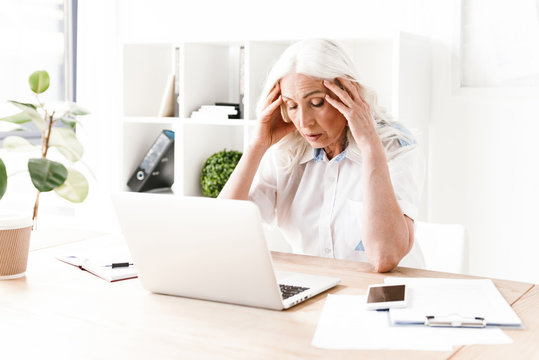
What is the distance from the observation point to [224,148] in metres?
3.47

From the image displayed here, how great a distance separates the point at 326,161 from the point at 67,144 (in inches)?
30.1

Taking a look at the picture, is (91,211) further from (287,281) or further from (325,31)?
(287,281)

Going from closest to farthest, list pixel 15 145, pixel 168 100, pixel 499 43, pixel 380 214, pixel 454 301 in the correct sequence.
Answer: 1. pixel 454 301
2. pixel 380 214
3. pixel 15 145
4. pixel 499 43
5. pixel 168 100

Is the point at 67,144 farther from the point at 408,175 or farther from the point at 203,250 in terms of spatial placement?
the point at 408,175

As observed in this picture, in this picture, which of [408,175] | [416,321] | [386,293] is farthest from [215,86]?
[416,321]

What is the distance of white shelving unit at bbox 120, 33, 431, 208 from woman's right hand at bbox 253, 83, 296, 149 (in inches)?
29.0

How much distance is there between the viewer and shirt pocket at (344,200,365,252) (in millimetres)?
2027

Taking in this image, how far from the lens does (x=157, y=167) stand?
3467 mm

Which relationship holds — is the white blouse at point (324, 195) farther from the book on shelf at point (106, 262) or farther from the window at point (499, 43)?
the window at point (499, 43)

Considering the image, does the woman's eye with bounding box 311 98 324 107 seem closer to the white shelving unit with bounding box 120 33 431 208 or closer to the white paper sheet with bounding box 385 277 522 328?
the white paper sheet with bounding box 385 277 522 328

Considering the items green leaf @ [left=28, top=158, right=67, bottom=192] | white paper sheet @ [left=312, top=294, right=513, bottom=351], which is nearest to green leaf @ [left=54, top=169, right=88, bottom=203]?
green leaf @ [left=28, top=158, right=67, bottom=192]

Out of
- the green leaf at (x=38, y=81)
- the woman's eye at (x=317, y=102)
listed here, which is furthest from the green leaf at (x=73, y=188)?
the woman's eye at (x=317, y=102)

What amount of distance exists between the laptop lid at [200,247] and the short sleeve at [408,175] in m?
0.69

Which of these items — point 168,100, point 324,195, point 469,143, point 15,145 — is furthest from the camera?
point 168,100
